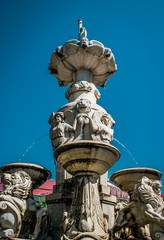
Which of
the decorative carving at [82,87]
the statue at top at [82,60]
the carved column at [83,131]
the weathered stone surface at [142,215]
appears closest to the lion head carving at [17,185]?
the carved column at [83,131]

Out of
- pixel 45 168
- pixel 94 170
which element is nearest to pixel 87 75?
pixel 45 168

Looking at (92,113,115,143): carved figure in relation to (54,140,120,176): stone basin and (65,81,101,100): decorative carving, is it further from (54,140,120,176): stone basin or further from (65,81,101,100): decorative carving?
(54,140,120,176): stone basin

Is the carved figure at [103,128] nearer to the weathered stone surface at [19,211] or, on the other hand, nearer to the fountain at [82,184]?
the fountain at [82,184]

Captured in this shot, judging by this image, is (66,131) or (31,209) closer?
(31,209)

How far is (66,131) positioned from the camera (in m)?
8.43

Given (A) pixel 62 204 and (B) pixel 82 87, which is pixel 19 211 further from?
(B) pixel 82 87

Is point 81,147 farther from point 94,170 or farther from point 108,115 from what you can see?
point 108,115

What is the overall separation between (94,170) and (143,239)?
1.51 m

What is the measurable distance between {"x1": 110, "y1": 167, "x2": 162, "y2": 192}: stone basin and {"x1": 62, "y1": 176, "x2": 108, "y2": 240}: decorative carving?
72.5 inches

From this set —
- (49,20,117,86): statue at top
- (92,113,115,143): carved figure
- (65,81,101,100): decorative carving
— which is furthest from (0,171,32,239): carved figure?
(49,20,117,86): statue at top

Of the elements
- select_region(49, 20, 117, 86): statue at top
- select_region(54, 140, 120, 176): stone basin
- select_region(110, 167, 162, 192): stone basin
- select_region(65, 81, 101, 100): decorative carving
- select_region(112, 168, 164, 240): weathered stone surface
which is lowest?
select_region(112, 168, 164, 240): weathered stone surface

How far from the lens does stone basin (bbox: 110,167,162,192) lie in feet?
28.2

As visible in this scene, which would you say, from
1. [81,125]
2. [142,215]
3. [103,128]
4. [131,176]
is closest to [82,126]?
[81,125]

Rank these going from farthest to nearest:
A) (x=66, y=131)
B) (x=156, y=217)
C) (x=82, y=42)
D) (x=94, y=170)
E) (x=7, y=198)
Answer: (x=82, y=42) → (x=66, y=131) → (x=94, y=170) → (x=7, y=198) → (x=156, y=217)
